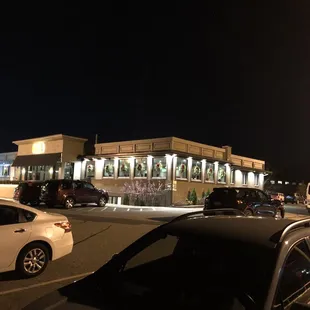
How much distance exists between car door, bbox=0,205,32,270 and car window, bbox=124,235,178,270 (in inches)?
146

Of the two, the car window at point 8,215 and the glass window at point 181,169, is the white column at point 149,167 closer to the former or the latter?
the glass window at point 181,169

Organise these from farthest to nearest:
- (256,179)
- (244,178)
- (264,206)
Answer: (256,179) < (244,178) < (264,206)

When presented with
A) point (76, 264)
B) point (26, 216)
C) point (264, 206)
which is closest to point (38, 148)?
point (264, 206)

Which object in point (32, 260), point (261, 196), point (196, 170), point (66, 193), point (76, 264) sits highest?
point (196, 170)

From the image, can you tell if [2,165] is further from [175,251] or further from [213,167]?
[175,251]

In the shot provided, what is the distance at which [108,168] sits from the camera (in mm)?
36562

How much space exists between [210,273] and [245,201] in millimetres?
15527

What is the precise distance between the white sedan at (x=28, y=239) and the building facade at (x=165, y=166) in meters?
23.9

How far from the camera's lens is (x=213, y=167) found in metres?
37.9

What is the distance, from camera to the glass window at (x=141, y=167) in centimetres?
3397

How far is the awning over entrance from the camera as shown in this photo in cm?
3791

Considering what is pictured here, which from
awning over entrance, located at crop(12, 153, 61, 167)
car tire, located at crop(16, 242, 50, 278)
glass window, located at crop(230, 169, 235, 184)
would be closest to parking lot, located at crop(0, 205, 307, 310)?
car tire, located at crop(16, 242, 50, 278)

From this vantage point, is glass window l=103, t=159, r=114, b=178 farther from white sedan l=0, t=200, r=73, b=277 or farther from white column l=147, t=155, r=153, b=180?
white sedan l=0, t=200, r=73, b=277

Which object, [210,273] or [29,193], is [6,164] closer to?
[29,193]
